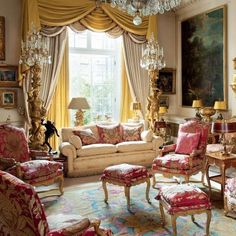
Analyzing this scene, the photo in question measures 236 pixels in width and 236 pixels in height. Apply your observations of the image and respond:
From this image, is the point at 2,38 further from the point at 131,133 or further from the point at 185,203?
the point at 185,203

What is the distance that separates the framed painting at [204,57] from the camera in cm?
673

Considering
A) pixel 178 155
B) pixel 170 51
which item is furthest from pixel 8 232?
pixel 170 51

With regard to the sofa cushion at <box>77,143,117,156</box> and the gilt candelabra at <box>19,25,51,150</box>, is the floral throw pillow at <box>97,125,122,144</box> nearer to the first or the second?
the sofa cushion at <box>77,143,117,156</box>

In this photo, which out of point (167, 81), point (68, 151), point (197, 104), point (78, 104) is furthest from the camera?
point (167, 81)

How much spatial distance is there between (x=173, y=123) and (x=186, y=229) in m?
4.75

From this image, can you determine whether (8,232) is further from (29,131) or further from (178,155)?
(29,131)

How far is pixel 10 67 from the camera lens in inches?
256

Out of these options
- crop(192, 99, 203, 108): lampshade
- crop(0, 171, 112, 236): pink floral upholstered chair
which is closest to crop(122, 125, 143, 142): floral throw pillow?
crop(192, 99, 203, 108): lampshade

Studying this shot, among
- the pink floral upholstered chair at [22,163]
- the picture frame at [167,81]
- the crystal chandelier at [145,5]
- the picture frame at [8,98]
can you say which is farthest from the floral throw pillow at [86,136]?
the picture frame at [167,81]

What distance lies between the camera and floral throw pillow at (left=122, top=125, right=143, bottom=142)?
21.7 feet

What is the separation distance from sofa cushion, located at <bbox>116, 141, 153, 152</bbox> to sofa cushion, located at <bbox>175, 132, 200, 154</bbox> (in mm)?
1236

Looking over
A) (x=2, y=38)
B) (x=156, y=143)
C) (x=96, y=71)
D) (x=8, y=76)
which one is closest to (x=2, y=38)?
(x=2, y=38)

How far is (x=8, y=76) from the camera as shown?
652cm

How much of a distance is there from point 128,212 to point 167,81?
4968 millimetres
